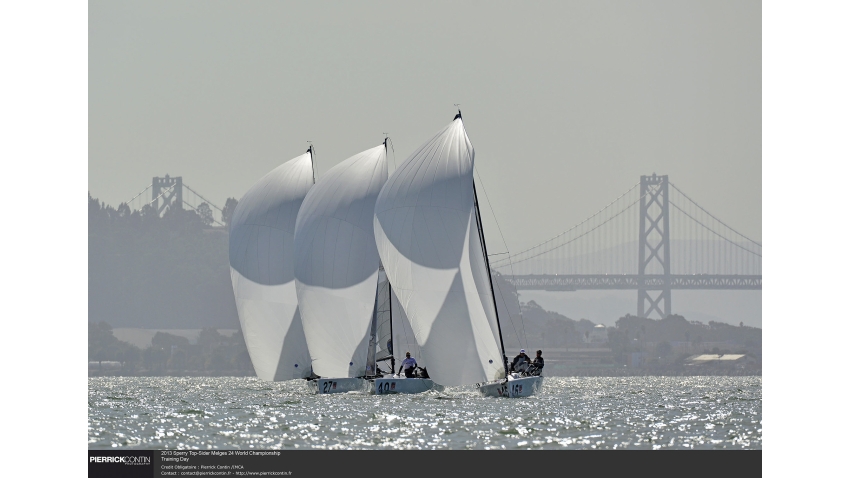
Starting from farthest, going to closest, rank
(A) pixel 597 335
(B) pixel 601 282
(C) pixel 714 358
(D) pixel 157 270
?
(D) pixel 157 270, (A) pixel 597 335, (C) pixel 714 358, (B) pixel 601 282

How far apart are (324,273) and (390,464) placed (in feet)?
29.6

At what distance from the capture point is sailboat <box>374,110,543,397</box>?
61.5 ft

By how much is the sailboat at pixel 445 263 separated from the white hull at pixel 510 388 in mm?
19

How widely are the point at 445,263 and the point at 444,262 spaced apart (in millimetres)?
18

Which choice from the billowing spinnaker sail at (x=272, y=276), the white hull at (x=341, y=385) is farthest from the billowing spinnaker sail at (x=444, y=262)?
the billowing spinnaker sail at (x=272, y=276)

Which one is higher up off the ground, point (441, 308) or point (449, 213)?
point (449, 213)

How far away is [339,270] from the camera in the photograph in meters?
21.2

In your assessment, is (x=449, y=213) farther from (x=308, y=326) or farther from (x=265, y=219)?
(x=265, y=219)

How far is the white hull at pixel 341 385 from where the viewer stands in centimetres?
2144

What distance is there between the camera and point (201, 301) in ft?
278

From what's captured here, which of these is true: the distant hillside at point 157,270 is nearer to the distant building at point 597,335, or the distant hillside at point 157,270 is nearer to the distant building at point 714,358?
the distant building at point 597,335

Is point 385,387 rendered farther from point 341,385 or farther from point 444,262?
point 444,262

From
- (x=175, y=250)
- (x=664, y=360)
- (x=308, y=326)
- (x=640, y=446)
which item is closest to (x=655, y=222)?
(x=664, y=360)

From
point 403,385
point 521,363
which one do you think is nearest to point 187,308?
point 403,385
